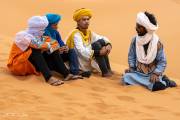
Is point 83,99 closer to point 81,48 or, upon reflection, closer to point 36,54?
point 36,54

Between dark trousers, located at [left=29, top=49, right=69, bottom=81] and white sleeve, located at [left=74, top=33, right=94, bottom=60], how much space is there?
52 centimetres

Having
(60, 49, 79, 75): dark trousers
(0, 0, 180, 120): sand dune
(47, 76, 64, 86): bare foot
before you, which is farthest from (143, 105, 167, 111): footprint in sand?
(60, 49, 79, 75): dark trousers

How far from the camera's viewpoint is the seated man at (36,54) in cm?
816

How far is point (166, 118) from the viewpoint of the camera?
703 cm

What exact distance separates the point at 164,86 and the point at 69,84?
154 cm

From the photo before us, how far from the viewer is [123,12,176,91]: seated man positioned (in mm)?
8594

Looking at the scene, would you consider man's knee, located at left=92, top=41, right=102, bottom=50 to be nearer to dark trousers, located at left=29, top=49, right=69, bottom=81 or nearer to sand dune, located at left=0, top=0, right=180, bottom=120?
sand dune, located at left=0, top=0, right=180, bottom=120

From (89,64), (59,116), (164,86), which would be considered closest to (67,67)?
(89,64)

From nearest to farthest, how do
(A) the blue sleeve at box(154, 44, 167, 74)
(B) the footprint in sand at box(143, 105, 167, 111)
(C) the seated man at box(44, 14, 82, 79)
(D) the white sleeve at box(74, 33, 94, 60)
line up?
(B) the footprint in sand at box(143, 105, 167, 111), (A) the blue sleeve at box(154, 44, 167, 74), (C) the seated man at box(44, 14, 82, 79), (D) the white sleeve at box(74, 33, 94, 60)

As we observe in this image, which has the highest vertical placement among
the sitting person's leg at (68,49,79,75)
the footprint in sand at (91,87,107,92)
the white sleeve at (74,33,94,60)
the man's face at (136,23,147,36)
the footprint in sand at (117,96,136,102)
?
the man's face at (136,23,147,36)

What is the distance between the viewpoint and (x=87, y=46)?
29.8 ft

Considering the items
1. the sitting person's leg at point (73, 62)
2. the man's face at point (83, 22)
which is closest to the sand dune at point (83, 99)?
the sitting person's leg at point (73, 62)

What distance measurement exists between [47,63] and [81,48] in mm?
639

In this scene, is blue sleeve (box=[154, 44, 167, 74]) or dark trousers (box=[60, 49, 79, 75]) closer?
blue sleeve (box=[154, 44, 167, 74])
